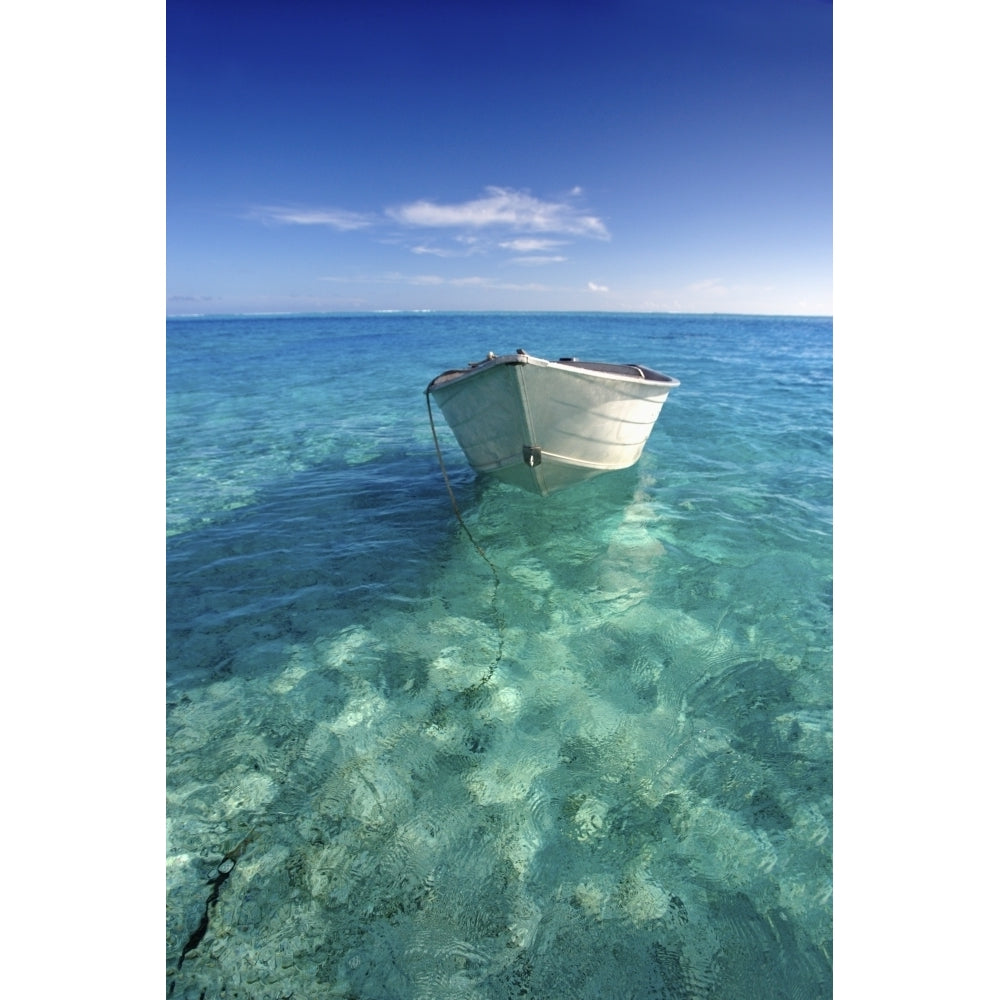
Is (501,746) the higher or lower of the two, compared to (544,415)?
lower

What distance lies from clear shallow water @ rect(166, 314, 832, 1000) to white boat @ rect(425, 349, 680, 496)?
2.25ft

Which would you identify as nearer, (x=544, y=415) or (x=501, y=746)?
(x=501, y=746)

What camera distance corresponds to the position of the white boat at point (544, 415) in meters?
6.14

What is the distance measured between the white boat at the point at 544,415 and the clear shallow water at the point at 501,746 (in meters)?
0.69

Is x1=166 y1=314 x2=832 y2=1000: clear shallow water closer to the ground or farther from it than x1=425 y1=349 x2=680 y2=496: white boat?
closer to the ground

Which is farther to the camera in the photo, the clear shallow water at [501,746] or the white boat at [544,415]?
the white boat at [544,415]

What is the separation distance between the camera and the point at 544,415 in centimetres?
640

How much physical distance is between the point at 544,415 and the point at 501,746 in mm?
3847

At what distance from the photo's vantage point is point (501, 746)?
360cm

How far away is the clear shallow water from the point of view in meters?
2.48

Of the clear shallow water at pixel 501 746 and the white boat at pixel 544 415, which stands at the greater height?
the white boat at pixel 544 415

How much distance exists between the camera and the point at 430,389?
7.53m
